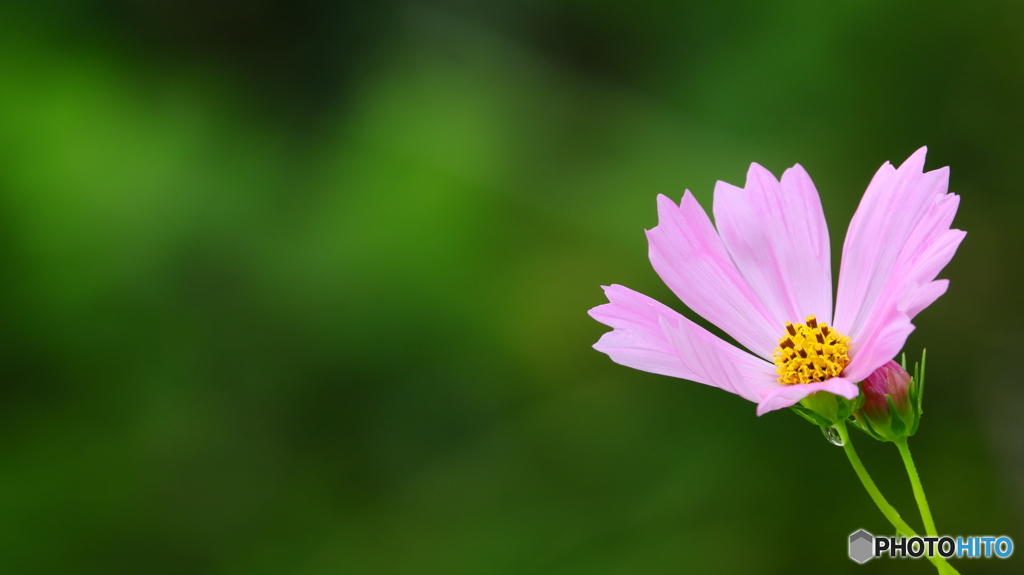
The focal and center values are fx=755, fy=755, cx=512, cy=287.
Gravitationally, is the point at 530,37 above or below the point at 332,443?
above

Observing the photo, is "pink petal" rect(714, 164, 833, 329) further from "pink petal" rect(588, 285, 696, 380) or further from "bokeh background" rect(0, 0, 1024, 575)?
"bokeh background" rect(0, 0, 1024, 575)

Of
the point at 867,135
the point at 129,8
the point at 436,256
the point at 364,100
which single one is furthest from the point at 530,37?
the point at 129,8

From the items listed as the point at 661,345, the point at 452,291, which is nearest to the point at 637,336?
the point at 661,345

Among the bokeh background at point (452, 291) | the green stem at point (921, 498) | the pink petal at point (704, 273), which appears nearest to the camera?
the green stem at point (921, 498)

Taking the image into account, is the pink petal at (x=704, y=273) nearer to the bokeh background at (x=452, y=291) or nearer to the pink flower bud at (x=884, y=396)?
the pink flower bud at (x=884, y=396)

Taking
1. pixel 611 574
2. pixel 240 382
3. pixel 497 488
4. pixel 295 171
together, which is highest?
pixel 295 171

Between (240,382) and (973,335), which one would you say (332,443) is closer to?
(240,382)

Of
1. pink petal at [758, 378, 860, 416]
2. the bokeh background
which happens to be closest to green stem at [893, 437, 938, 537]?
pink petal at [758, 378, 860, 416]

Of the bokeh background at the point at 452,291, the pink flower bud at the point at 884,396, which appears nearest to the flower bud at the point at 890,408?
the pink flower bud at the point at 884,396

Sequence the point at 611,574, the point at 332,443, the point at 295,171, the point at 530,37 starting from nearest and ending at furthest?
the point at 611,574
the point at 332,443
the point at 295,171
the point at 530,37
